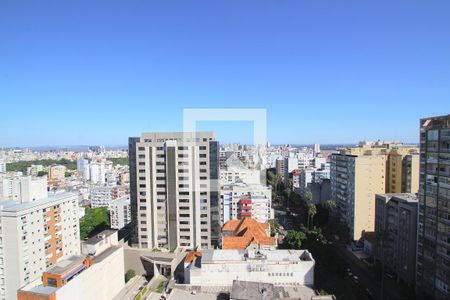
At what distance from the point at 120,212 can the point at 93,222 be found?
179 cm

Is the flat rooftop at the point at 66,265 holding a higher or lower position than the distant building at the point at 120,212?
higher

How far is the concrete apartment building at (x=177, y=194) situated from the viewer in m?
13.5

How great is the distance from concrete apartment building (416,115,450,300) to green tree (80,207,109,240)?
56.1 feet

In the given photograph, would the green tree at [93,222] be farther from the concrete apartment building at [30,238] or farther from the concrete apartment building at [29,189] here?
the concrete apartment building at [29,189]

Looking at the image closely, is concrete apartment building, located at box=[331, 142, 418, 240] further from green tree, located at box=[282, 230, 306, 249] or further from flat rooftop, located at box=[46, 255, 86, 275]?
flat rooftop, located at box=[46, 255, 86, 275]

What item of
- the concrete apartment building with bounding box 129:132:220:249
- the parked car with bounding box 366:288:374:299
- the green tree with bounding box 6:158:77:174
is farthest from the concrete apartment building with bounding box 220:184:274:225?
the green tree with bounding box 6:158:77:174

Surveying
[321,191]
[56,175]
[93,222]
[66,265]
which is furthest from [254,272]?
[56,175]

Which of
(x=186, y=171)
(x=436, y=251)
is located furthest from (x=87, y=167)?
Result: (x=436, y=251)

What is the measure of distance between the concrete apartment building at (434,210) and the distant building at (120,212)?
55.0ft

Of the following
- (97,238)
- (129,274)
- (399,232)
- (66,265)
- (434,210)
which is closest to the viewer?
(66,265)

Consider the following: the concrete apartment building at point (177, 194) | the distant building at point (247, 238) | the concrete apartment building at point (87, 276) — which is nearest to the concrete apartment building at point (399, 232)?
the distant building at point (247, 238)

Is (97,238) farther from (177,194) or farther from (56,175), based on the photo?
(56,175)

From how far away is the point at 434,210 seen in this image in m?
8.93

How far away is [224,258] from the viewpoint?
934 centimetres
